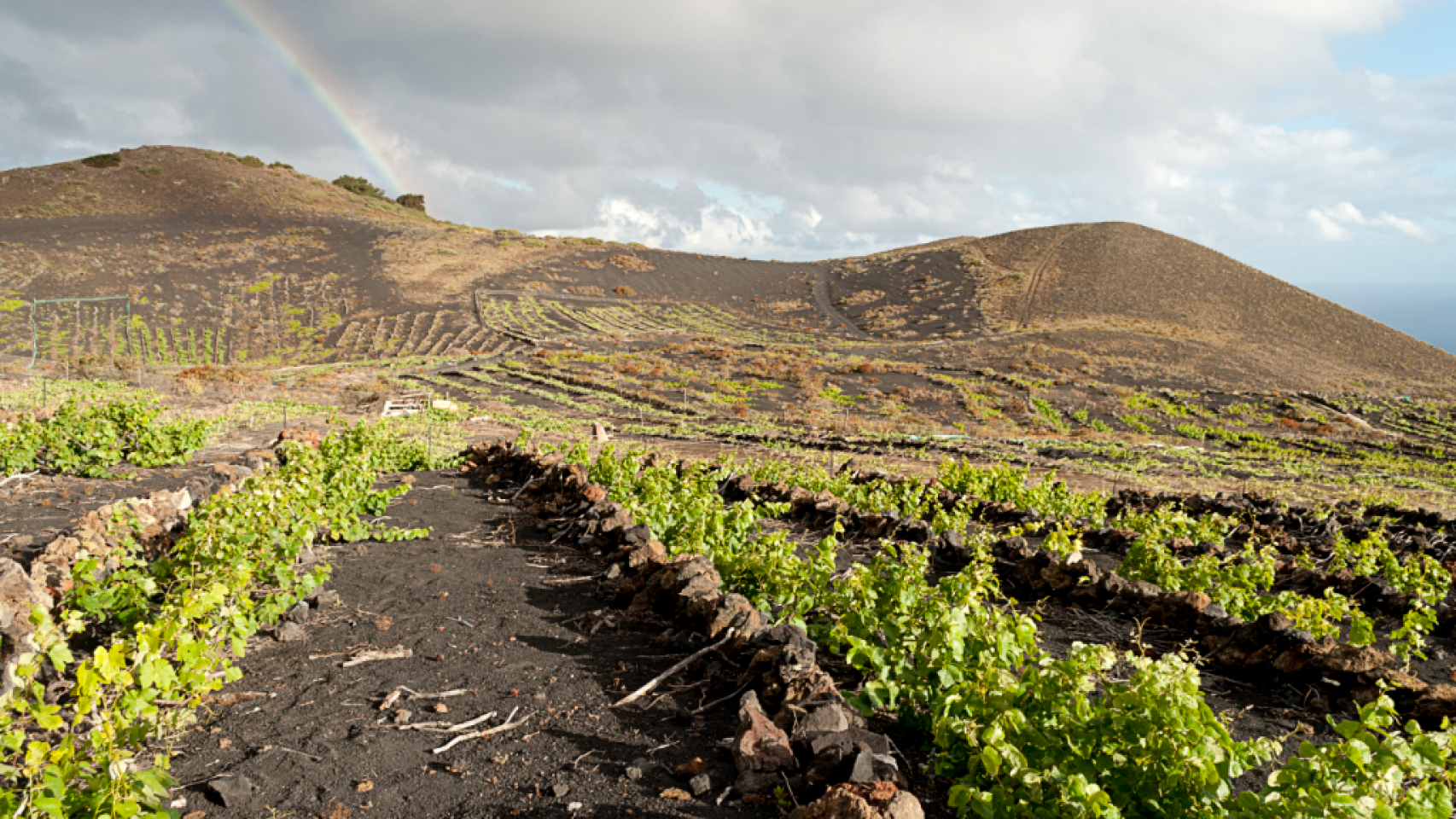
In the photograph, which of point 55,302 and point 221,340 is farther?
point 221,340

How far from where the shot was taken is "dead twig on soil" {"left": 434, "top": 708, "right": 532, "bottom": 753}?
386cm

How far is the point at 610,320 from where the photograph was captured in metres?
57.5

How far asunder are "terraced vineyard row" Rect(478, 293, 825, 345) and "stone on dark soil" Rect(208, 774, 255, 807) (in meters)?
44.2

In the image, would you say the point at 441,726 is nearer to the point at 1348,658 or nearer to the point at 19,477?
the point at 1348,658

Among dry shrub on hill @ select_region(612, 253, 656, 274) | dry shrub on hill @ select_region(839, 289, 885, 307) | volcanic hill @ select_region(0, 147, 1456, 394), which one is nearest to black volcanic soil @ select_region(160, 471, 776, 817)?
volcanic hill @ select_region(0, 147, 1456, 394)

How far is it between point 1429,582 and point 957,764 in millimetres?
6223

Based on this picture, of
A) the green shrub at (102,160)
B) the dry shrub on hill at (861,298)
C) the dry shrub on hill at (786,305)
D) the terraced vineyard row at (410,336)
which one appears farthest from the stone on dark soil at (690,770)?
the green shrub at (102,160)

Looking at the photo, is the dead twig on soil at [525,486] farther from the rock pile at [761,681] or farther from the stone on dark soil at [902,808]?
the stone on dark soil at [902,808]

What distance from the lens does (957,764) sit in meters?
3.48

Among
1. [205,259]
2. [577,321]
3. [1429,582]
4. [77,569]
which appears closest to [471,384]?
[577,321]

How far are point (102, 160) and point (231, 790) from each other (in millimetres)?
109278

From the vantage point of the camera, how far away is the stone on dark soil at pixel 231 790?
331 cm

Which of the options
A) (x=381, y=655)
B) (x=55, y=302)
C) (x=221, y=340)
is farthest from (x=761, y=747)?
(x=55, y=302)

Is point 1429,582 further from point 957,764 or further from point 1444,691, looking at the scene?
point 957,764
